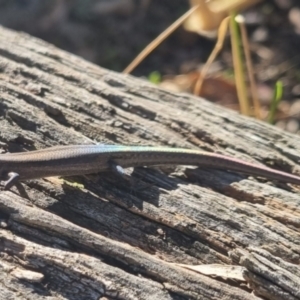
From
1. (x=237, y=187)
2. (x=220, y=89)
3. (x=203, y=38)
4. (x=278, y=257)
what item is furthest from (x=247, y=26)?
(x=278, y=257)

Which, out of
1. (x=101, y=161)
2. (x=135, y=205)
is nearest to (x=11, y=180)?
(x=101, y=161)

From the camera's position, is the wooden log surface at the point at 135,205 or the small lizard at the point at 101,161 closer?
the wooden log surface at the point at 135,205

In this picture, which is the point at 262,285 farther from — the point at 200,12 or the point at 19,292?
the point at 200,12

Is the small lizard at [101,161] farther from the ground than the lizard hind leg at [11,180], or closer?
farther from the ground

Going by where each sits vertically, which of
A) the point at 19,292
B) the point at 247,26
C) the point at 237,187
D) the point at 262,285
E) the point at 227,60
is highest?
the point at 247,26

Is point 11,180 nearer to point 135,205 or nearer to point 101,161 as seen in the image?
point 101,161
